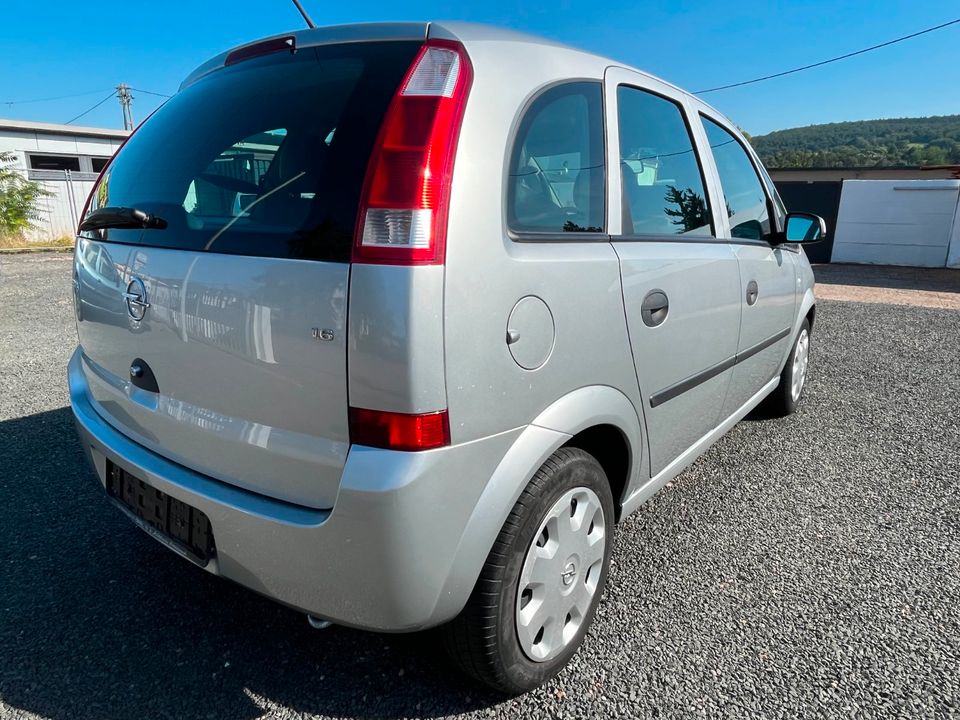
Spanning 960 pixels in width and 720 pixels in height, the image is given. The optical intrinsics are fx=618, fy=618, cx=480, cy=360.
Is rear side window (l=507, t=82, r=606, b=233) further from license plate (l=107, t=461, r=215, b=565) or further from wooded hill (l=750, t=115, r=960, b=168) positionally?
wooded hill (l=750, t=115, r=960, b=168)

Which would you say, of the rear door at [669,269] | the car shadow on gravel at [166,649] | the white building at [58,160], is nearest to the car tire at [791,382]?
the rear door at [669,269]

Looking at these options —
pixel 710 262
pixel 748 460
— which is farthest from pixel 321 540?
pixel 748 460

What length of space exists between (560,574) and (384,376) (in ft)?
2.81

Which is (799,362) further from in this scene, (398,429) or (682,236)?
(398,429)

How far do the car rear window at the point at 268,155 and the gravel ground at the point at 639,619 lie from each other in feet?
4.05

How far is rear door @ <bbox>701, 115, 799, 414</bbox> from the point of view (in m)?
2.70

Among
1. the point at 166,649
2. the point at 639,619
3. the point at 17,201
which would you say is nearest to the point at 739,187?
the point at 639,619

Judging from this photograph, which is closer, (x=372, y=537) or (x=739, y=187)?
(x=372, y=537)

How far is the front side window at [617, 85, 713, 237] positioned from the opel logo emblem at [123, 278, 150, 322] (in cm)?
138

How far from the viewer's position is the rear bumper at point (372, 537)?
1.29 m

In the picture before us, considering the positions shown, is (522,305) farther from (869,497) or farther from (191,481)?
(869,497)

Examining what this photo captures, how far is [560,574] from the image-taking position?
1745 millimetres

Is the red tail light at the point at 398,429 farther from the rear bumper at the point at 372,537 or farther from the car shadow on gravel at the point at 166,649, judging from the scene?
the car shadow on gravel at the point at 166,649

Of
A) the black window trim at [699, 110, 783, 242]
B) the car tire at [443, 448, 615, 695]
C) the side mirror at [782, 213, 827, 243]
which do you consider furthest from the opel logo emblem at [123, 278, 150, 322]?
the side mirror at [782, 213, 827, 243]
